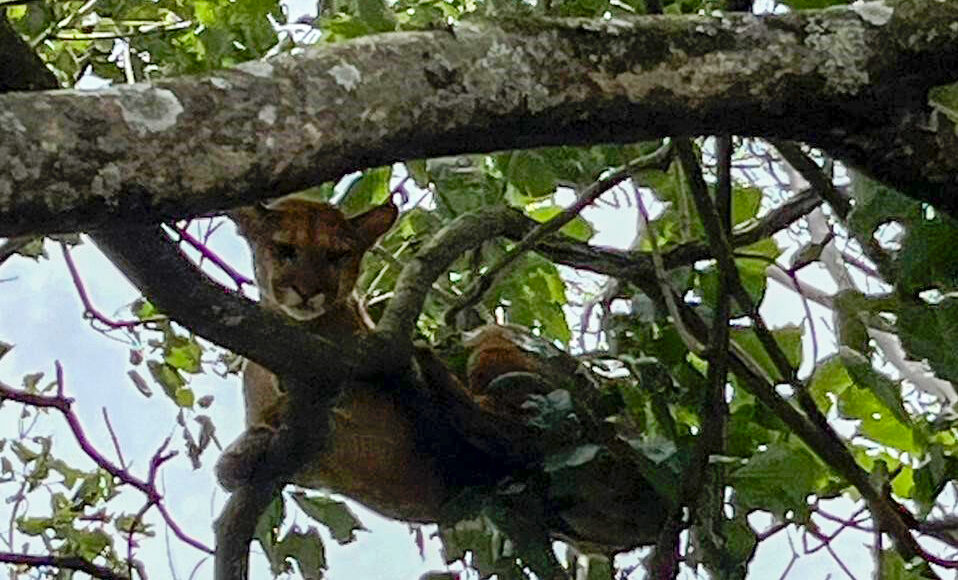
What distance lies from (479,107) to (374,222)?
71 centimetres

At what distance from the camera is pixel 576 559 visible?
5.07 feet

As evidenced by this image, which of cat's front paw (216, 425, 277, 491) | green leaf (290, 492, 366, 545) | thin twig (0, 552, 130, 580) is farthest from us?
green leaf (290, 492, 366, 545)

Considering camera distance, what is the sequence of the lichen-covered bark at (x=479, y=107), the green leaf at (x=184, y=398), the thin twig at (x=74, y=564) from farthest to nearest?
the green leaf at (x=184, y=398), the thin twig at (x=74, y=564), the lichen-covered bark at (x=479, y=107)

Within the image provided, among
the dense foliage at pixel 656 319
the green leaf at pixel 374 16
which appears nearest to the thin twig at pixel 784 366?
the dense foliage at pixel 656 319

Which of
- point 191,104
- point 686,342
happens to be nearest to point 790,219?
point 686,342

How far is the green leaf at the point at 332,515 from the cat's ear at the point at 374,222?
13.3 inches

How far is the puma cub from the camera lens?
1.41 meters

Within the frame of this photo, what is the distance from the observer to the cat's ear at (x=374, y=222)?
60.1 inches

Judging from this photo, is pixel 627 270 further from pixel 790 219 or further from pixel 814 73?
pixel 814 73

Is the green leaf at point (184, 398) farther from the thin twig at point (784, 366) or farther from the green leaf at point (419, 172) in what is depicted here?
the thin twig at point (784, 366)

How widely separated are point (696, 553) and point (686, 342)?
0.65ft

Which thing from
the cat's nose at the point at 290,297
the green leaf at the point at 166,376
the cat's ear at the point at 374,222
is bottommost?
the green leaf at the point at 166,376

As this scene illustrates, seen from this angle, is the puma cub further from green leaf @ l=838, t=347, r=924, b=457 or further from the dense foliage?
green leaf @ l=838, t=347, r=924, b=457

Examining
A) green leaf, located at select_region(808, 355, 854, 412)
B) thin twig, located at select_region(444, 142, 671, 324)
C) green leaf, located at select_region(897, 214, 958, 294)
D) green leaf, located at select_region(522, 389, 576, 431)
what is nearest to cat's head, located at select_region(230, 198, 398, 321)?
thin twig, located at select_region(444, 142, 671, 324)
